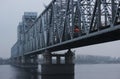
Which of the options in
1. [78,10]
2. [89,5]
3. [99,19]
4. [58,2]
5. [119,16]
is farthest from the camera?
[58,2]

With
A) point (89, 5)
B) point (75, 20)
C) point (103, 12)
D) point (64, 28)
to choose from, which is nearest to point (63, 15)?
point (64, 28)

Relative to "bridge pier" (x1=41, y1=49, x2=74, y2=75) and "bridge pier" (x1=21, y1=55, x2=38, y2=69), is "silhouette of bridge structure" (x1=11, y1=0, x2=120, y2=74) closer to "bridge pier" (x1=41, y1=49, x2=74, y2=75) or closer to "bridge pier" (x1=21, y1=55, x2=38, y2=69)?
"bridge pier" (x1=41, y1=49, x2=74, y2=75)

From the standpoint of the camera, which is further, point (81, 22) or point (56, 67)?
point (56, 67)

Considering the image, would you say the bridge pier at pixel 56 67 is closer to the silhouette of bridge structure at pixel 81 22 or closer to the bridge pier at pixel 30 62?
the silhouette of bridge structure at pixel 81 22

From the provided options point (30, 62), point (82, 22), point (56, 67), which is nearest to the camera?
point (82, 22)

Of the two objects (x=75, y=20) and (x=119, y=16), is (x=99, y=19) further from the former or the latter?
(x=75, y=20)

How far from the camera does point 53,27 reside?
90312mm

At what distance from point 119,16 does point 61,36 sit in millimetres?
32928

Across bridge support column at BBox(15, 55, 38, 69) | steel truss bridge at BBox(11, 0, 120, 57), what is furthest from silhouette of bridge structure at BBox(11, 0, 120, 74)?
bridge support column at BBox(15, 55, 38, 69)

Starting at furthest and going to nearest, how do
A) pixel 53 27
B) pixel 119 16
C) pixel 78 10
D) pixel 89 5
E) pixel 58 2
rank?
pixel 53 27, pixel 58 2, pixel 78 10, pixel 89 5, pixel 119 16

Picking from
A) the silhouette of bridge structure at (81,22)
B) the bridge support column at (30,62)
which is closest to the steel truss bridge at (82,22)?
the silhouette of bridge structure at (81,22)

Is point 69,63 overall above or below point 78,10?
below

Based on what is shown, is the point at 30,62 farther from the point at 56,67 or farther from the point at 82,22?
the point at 82,22

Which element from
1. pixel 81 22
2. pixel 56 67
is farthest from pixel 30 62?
pixel 81 22
